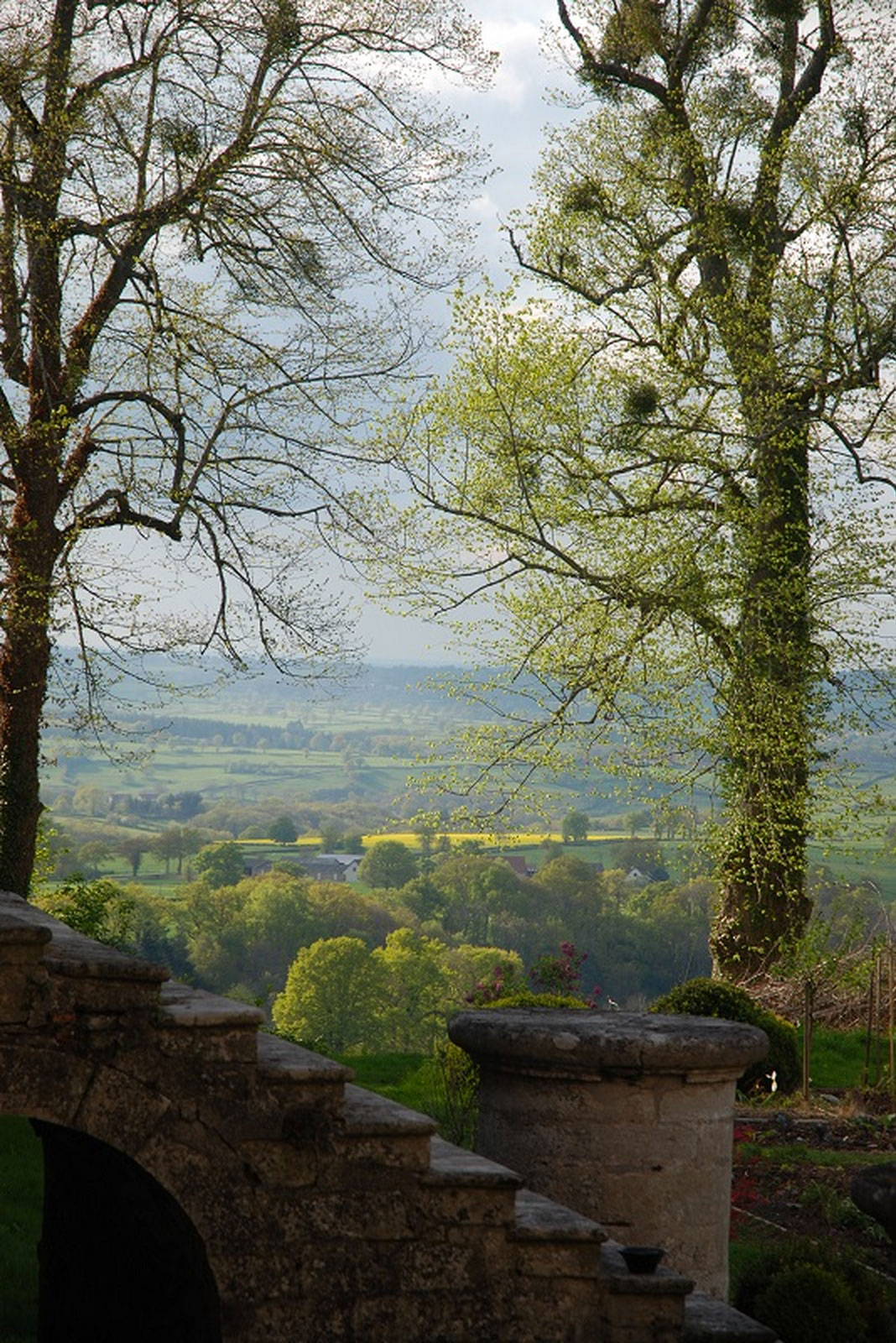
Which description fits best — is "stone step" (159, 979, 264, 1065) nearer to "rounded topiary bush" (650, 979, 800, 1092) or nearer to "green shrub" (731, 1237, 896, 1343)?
"green shrub" (731, 1237, 896, 1343)

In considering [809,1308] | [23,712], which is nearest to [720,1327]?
[809,1308]

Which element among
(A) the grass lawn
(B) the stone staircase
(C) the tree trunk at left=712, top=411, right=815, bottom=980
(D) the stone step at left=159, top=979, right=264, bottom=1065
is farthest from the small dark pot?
(C) the tree trunk at left=712, top=411, right=815, bottom=980

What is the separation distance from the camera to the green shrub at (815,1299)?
19.0ft

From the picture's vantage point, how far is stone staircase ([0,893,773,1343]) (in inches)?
173

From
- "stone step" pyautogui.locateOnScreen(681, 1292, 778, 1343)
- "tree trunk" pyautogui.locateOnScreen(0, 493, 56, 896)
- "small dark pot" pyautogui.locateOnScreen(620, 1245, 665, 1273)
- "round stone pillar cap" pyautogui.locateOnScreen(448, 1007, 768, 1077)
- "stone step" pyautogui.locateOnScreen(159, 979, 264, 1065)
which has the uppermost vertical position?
"tree trunk" pyautogui.locateOnScreen(0, 493, 56, 896)

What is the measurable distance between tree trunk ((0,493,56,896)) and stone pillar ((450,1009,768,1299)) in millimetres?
10350

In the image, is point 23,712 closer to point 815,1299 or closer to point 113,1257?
point 113,1257

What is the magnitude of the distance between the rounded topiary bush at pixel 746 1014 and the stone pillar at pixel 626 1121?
7.12 metres

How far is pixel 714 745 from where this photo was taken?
57.5 feet

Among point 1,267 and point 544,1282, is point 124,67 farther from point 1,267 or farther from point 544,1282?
point 544,1282

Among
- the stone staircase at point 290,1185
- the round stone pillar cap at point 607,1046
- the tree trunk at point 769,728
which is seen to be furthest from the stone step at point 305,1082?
the tree trunk at point 769,728

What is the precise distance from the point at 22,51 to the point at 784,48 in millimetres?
11435

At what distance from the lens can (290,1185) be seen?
4.57 m

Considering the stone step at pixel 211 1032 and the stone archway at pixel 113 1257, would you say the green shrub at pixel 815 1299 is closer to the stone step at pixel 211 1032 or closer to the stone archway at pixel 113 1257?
the stone archway at pixel 113 1257
